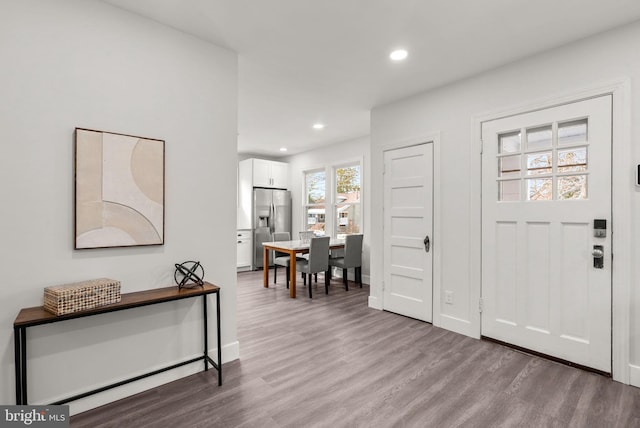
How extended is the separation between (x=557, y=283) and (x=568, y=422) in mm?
1108

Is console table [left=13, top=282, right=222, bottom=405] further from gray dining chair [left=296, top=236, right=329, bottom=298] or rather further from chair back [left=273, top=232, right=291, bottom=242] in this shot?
chair back [left=273, top=232, right=291, bottom=242]

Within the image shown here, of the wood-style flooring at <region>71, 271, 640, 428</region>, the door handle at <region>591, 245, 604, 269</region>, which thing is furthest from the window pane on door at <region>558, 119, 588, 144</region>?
the wood-style flooring at <region>71, 271, 640, 428</region>

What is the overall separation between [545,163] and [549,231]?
1.89 feet

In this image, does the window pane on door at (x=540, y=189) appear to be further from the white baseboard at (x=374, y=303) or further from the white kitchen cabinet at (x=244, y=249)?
the white kitchen cabinet at (x=244, y=249)

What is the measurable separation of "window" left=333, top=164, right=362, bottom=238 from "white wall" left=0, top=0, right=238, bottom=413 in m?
3.66

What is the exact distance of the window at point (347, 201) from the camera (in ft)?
19.8

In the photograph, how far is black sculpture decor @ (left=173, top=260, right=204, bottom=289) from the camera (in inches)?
89.8

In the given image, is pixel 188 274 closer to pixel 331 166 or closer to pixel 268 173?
pixel 331 166

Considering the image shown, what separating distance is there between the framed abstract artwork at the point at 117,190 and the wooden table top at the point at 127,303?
1.14 ft

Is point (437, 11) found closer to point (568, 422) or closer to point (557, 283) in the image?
point (557, 283)

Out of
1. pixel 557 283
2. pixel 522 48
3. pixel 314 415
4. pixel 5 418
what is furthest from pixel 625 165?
pixel 5 418

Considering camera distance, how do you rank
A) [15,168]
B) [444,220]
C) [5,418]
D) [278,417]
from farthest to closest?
[444,220]
[278,417]
[15,168]
[5,418]

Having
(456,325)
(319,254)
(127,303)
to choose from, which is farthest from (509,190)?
(127,303)

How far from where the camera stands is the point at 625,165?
228 cm
